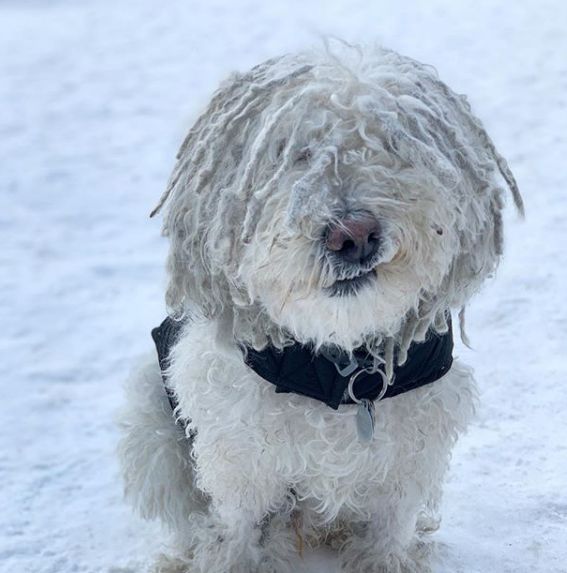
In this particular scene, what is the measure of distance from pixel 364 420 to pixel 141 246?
3214 mm

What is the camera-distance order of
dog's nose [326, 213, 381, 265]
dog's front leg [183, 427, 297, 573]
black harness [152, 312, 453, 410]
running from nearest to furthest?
1. dog's nose [326, 213, 381, 265]
2. black harness [152, 312, 453, 410]
3. dog's front leg [183, 427, 297, 573]

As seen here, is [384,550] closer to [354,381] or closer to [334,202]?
[354,381]

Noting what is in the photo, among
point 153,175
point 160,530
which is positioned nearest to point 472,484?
point 160,530

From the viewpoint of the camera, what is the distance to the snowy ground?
3699 millimetres

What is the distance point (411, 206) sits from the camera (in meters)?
2.38

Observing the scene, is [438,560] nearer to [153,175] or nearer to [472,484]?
[472,484]

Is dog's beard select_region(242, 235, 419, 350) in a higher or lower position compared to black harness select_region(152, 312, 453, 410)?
higher

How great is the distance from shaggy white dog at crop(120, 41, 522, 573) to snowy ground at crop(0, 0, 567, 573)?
437 mm

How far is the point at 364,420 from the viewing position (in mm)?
2838

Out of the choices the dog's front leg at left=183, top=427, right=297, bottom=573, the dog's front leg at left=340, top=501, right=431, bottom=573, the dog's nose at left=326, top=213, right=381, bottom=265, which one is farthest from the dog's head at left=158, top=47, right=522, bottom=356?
the dog's front leg at left=340, top=501, right=431, bottom=573

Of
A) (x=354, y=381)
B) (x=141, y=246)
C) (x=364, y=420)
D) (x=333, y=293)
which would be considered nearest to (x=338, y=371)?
(x=354, y=381)

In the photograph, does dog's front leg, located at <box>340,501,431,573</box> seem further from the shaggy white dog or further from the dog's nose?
the dog's nose

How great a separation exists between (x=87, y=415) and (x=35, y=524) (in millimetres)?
714

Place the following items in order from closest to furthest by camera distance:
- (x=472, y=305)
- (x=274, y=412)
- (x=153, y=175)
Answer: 1. (x=274, y=412)
2. (x=472, y=305)
3. (x=153, y=175)
